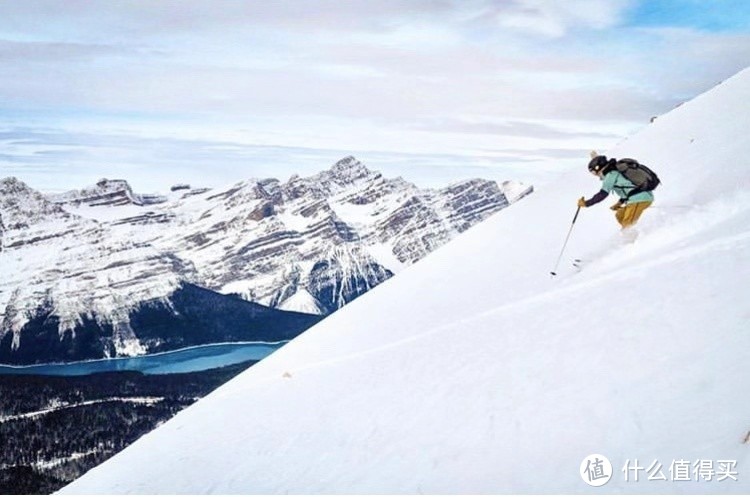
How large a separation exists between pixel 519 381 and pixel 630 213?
650cm

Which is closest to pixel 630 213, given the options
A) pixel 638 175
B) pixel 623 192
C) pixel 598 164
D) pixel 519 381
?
pixel 623 192

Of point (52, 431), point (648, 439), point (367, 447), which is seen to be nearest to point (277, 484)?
point (367, 447)

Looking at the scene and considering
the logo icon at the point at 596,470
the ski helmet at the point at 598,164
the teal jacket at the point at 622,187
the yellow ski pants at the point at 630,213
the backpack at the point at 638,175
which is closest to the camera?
the logo icon at the point at 596,470

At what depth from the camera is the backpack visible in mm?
13570

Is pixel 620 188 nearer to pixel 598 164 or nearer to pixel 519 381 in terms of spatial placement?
pixel 598 164

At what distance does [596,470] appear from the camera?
21.4 ft

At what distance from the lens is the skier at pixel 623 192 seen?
542 inches

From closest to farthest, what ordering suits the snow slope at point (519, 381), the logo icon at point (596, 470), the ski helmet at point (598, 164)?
the logo icon at point (596, 470)
the snow slope at point (519, 381)
the ski helmet at point (598, 164)

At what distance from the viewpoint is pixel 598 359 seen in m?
8.52

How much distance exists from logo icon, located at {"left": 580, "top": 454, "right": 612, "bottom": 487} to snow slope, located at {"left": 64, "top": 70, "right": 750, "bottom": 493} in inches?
3.0

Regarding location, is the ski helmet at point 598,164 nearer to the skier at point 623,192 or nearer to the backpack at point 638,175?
the skier at point 623,192

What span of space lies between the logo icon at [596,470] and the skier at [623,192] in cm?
799

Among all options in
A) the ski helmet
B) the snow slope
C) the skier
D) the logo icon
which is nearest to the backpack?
the skier

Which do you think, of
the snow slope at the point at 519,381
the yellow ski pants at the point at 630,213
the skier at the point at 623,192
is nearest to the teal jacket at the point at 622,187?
the skier at the point at 623,192
